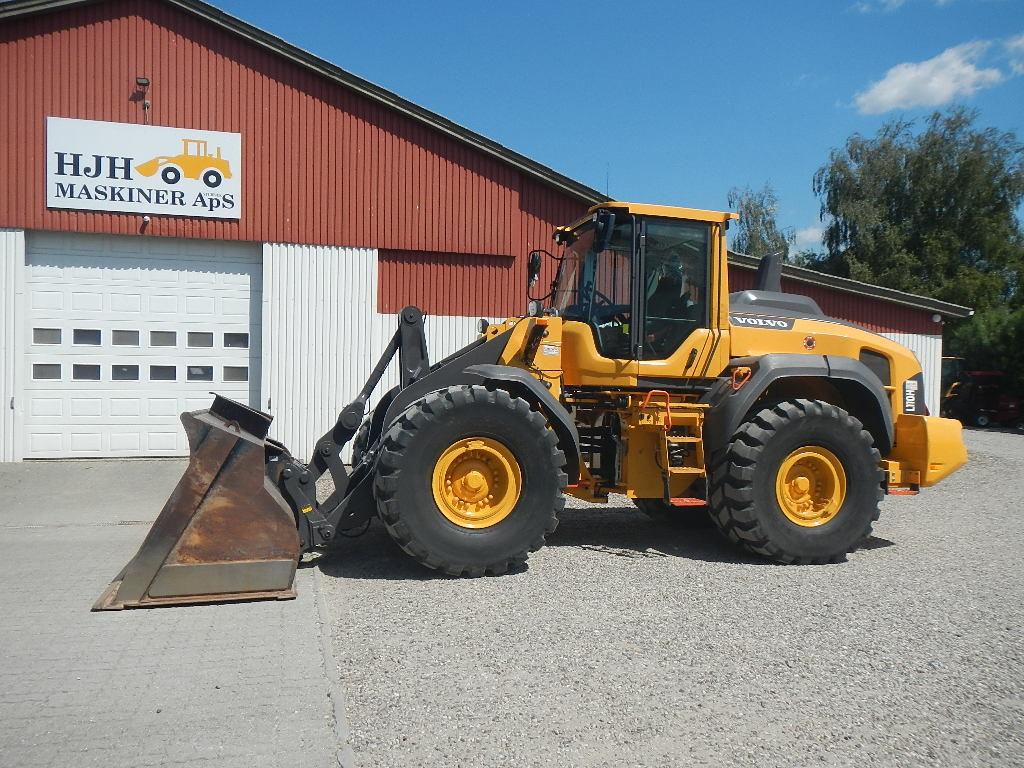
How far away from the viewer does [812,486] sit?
7.02 m

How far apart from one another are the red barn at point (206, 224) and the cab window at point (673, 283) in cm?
604

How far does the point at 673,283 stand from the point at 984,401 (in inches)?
919

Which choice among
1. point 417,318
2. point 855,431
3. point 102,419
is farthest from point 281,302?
point 855,431

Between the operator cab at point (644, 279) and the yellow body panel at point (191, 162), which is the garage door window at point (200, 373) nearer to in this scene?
the yellow body panel at point (191, 162)

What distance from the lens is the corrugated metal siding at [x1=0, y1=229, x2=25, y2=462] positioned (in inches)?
435

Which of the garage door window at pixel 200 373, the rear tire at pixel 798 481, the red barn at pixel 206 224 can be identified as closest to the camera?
the rear tire at pixel 798 481

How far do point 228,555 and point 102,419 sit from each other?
23.7 feet

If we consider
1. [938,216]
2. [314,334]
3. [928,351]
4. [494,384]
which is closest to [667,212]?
[494,384]

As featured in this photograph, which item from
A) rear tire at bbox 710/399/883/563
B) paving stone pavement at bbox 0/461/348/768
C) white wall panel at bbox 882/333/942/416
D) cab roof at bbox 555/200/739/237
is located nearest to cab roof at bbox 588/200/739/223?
cab roof at bbox 555/200/739/237

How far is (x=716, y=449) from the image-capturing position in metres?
6.89

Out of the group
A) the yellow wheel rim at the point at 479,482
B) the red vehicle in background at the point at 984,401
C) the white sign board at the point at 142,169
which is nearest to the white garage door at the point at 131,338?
the white sign board at the point at 142,169

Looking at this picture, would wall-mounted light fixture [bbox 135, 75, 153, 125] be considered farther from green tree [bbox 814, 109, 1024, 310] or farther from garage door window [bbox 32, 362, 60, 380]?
green tree [bbox 814, 109, 1024, 310]

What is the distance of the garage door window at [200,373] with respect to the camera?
11.8 meters

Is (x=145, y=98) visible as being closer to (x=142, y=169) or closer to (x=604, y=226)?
(x=142, y=169)
